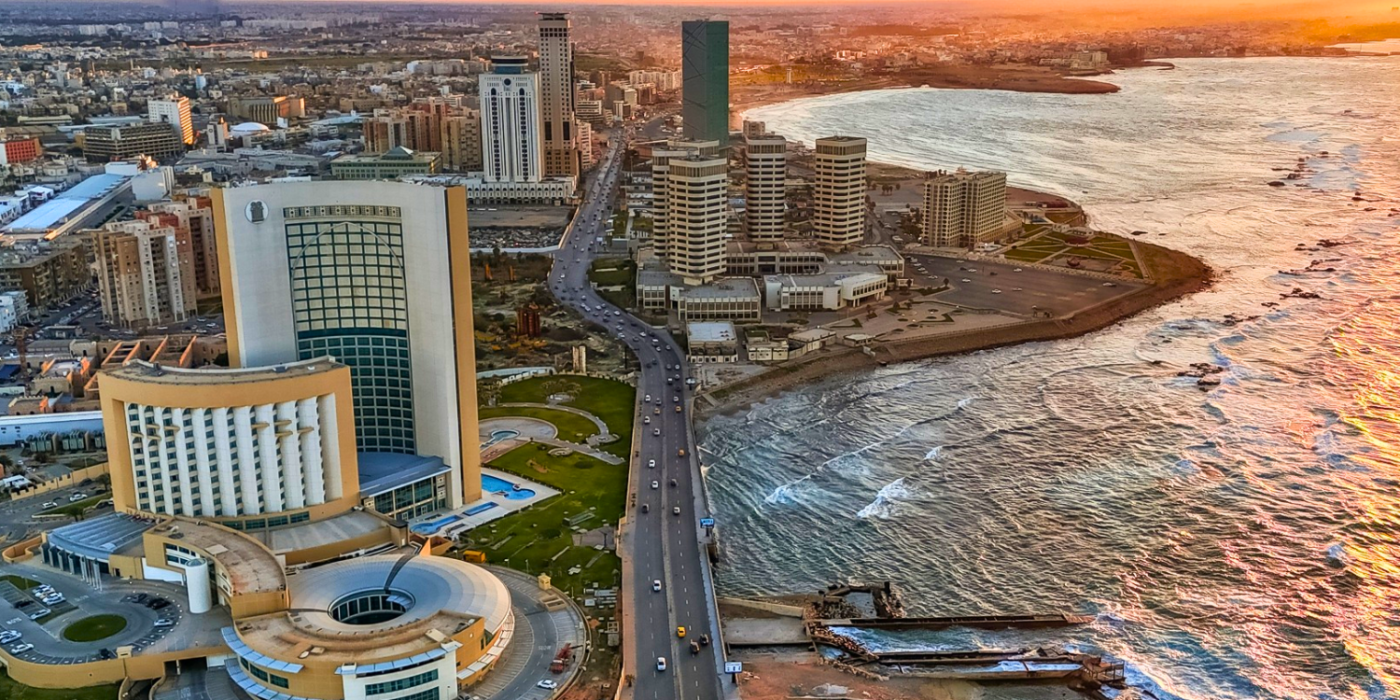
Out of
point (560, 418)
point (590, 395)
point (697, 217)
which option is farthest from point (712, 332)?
point (560, 418)

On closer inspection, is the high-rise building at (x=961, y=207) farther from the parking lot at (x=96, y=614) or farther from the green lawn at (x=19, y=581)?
the green lawn at (x=19, y=581)

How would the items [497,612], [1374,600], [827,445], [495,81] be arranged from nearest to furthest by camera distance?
[497,612] < [1374,600] < [827,445] < [495,81]

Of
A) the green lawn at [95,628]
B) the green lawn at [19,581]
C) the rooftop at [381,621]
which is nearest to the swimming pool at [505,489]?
the rooftop at [381,621]

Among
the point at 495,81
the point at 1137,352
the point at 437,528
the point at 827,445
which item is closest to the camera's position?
the point at 437,528

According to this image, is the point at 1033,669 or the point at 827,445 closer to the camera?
the point at 1033,669

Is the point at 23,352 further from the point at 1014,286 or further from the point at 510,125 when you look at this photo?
the point at 1014,286

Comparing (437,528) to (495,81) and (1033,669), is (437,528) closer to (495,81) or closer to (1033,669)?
(1033,669)

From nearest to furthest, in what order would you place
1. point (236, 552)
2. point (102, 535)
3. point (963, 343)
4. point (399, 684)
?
point (399, 684)
point (236, 552)
point (102, 535)
point (963, 343)

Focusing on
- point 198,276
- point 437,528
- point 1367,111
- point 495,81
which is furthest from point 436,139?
point 1367,111
